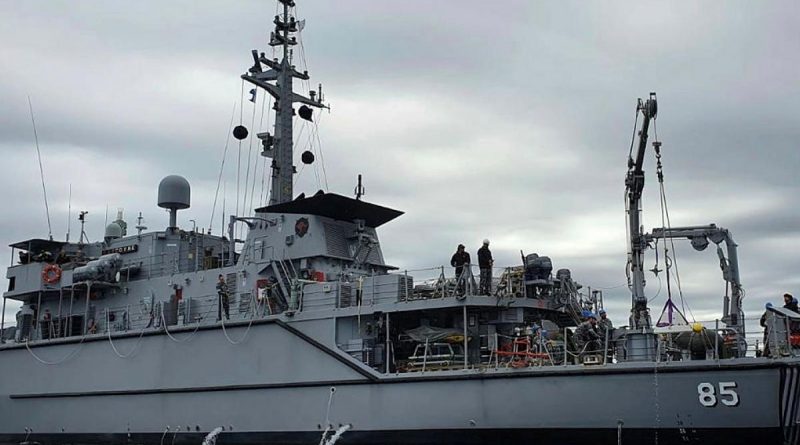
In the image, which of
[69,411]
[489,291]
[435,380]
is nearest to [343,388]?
[435,380]

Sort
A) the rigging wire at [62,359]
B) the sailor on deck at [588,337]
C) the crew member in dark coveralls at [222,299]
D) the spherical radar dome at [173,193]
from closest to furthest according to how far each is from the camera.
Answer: the sailor on deck at [588,337] < the crew member in dark coveralls at [222,299] < the rigging wire at [62,359] < the spherical radar dome at [173,193]

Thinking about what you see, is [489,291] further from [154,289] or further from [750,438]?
[154,289]

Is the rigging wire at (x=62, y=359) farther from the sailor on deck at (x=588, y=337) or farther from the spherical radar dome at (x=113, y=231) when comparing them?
the sailor on deck at (x=588, y=337)

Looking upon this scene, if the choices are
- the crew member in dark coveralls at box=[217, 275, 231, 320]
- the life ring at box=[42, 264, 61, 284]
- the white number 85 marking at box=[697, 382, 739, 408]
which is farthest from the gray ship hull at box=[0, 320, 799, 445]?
the life ring at box=[42, 264, 61, 284]

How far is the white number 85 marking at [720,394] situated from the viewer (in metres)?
13.8

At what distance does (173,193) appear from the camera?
914 inches

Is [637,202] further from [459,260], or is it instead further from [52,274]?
[52,274]

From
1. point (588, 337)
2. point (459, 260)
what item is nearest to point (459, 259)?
point (459, 260)

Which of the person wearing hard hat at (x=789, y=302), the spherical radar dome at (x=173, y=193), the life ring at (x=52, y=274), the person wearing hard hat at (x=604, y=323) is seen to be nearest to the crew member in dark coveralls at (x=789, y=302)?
the person wearing hard hat at (x=789, y=302)

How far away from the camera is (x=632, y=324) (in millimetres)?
15727

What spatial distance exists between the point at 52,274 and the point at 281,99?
7584mm

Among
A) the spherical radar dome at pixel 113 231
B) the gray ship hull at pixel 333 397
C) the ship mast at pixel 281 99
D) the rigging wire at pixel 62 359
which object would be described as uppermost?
the ship mast at pixel 281 99

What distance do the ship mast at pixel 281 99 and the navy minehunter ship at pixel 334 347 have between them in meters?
0.05

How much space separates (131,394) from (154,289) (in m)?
2.77
